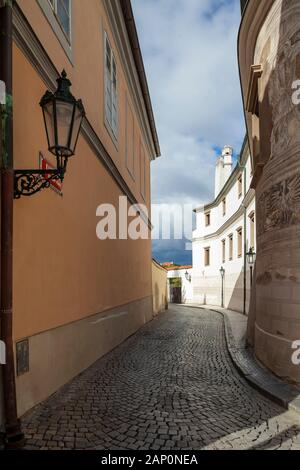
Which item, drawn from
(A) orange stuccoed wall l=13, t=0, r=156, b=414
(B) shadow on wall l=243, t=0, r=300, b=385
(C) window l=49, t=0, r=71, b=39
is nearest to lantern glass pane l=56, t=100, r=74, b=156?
(A) orange stuccoed wall l=13, t=0, r=156, b=414

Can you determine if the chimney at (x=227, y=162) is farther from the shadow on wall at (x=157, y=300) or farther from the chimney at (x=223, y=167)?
the shadow on wall at (x=157, y=300)

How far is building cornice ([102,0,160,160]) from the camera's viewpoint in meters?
10.0

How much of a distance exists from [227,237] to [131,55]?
16.8 m

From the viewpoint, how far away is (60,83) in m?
4.07

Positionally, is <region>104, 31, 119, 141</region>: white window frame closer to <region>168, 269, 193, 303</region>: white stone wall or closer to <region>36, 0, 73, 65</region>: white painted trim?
<region>36, 0, 73, 65</region>: white painted trim

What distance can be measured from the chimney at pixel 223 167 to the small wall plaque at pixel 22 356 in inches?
1141

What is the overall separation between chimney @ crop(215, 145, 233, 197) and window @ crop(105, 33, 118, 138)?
73.8 feet

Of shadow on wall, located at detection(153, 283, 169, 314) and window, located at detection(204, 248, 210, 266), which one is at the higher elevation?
window, located at detection(204, 248, 210, 266)

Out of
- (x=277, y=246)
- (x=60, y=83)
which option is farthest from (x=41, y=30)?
(x=277, y=246)

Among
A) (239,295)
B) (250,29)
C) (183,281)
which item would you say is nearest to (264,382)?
(250,29)

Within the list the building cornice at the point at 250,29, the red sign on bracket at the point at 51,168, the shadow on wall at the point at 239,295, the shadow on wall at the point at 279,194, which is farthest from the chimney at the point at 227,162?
the red sign on bracket at the point at 51,168

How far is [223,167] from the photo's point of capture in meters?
32.4

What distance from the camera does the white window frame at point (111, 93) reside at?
922 cm

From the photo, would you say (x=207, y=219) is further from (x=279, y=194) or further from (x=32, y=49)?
(x=32, y=49)
